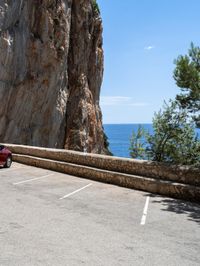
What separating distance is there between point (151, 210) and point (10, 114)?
29.8m

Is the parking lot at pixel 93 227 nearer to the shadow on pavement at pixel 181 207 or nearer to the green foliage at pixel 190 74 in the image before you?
the shadow on pavement at pixel 181 207

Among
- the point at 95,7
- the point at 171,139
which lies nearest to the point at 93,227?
the point at 171,139

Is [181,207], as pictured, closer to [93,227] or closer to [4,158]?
[93,227]

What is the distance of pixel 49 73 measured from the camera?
41.5m

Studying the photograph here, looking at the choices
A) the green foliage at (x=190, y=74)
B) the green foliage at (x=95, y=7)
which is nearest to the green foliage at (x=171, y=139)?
the green foliage at (x=190, y=74)

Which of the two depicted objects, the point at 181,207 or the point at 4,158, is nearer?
the point at 181,207

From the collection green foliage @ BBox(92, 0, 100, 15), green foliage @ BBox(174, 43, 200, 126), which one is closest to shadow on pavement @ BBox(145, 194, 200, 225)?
green foliage @ BBox(174, 43, 200, 126)

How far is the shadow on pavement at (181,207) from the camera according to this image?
9.87m

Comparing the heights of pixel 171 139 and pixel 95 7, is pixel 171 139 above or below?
below

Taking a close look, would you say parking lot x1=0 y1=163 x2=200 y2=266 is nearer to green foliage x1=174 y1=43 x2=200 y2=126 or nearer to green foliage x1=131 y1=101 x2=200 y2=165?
green foliage x1=174 y1=43 x2=200 y2=126

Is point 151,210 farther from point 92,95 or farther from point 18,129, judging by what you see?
point 92,95

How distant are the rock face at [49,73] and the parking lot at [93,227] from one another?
81.3 ft

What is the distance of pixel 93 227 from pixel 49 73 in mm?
35455

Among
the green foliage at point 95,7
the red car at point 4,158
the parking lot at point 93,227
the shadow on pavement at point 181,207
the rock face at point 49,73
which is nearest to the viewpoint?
the parking lot at point 93,227
